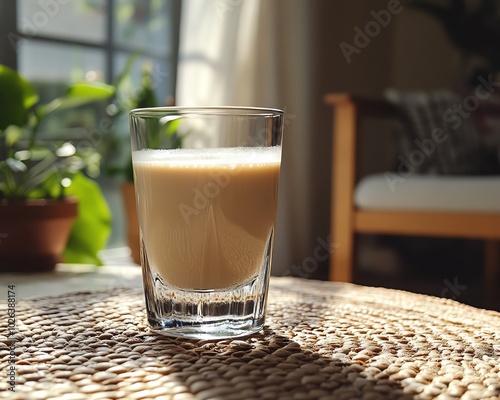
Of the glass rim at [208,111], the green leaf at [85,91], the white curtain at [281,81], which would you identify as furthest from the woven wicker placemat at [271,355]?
the white curtain at [281,81]

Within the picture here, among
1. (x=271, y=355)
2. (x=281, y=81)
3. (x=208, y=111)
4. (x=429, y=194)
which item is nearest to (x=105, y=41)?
(x=281, y=81)

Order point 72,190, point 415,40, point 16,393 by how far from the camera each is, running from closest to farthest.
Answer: point 16,393 < point 72,190 < point 415,40

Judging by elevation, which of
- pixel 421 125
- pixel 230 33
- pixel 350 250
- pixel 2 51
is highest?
pixel 230 33

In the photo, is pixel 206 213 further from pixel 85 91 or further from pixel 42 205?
pixel 85 91

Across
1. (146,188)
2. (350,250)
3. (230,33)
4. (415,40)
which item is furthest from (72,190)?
(415,40)

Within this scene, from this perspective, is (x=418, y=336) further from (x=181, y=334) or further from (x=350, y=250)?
(x=350, y=250)

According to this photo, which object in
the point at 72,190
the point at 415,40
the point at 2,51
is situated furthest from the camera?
the point at 415,40
